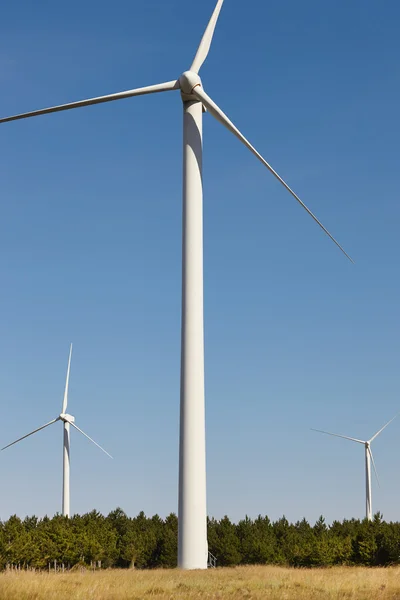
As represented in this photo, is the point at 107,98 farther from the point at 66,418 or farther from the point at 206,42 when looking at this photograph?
the point at 66,418

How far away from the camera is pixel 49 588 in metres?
28.9

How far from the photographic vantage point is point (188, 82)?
4666 centimetres

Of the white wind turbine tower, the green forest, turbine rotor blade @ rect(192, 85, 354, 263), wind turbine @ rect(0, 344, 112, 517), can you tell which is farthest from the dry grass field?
wind turbine @ rect(0, 344, 112, 517)

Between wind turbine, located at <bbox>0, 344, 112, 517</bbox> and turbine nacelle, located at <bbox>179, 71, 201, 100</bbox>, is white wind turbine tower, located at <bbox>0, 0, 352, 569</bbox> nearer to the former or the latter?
turbine nacelle, located at <bbox>179, 71, 201, 100</bbox>

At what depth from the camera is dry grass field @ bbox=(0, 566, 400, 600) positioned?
2789 cm

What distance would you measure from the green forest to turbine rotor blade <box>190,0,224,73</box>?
43.2m

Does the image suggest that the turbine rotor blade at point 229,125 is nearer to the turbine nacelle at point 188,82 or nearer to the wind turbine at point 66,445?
the turbine nacelle at point 188,82

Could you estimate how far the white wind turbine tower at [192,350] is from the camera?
4047cm

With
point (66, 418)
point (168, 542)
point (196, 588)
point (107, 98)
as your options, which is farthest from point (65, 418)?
point (196, 588)

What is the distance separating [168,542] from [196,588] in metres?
69.2

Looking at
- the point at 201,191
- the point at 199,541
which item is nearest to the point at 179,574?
the point at 199,541

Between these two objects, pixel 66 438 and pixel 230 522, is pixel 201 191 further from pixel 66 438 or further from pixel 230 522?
pixel 230 522

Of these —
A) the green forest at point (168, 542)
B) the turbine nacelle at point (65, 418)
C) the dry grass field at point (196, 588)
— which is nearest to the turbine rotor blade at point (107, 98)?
the dry grass field at point (196, 588)

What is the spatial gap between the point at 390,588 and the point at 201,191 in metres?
22.2
